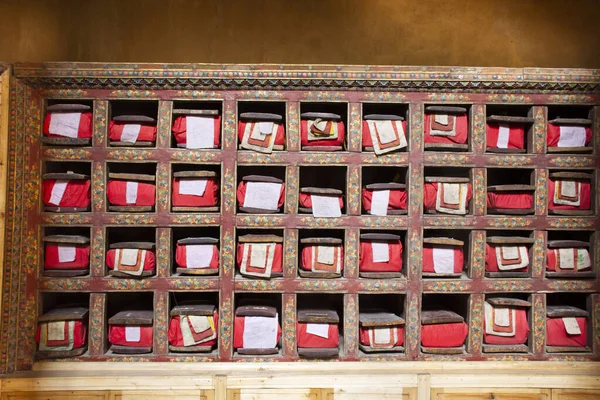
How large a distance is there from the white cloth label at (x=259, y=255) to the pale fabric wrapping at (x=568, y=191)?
87.5 inches

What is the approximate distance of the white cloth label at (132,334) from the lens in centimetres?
292

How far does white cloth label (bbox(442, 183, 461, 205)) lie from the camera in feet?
9.73

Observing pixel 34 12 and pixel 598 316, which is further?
pixel 34 12

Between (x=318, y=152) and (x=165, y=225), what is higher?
(x=318, y=152)

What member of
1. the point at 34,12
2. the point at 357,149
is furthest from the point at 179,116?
the point at 34,12

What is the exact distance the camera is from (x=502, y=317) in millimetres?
2992

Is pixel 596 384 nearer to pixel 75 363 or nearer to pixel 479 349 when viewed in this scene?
pixel 479 349

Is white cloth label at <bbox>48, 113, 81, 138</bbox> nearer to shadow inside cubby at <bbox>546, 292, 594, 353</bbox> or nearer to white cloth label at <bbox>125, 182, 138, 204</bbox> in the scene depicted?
white cloth label at <bbox>125, 182, 138, 204</bbox>

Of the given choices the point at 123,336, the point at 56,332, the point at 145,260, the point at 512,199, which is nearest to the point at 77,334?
the point at 56,332

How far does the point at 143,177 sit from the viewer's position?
9.63ft

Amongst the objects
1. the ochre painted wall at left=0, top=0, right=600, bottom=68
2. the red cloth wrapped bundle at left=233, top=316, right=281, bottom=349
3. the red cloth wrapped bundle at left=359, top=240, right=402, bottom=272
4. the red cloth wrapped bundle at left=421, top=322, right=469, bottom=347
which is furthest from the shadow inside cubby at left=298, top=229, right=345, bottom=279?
the ochre painted wall at left=0, top=0, right=600, bottom=68

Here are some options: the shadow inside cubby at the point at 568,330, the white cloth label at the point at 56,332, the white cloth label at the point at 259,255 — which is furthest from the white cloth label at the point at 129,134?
the shadow inside cubby at the point at 568,330

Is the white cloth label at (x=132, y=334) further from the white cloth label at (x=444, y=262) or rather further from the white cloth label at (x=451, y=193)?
the white cloth label at (x=451, y=193)

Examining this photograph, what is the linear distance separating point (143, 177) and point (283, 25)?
1.73 m
